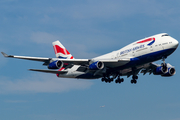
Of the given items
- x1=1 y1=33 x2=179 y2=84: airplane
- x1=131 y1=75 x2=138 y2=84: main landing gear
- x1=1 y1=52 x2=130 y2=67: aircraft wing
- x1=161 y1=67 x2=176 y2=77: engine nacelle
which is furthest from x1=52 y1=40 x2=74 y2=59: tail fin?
x1=161 y1=67 x2=176 y2=77: engine nacelle

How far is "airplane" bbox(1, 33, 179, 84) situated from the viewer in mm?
46594

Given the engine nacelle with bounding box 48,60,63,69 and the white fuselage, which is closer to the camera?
the white fuselage

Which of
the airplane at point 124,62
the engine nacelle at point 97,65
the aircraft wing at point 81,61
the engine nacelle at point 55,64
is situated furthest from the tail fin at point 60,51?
the engine nacelle at point 97,65

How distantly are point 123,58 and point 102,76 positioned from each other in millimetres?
7356

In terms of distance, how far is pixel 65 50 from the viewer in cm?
6353

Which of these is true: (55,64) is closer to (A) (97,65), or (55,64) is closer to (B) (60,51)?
(A) (97,65)

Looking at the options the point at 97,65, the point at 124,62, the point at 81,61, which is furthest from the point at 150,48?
the point at 81,61

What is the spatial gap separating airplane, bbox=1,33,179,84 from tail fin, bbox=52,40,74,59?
5251mm

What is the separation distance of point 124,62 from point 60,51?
19.7 metres

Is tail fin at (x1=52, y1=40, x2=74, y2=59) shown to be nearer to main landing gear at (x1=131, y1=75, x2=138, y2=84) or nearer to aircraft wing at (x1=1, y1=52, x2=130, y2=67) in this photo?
aircraft wing at (x1=1, y1=52, x2=130, y2=67)

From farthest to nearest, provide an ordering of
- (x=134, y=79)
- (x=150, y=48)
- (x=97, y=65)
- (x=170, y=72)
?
(x=134, y=79) < (x=170, y=72) < (x=97, y=65) < (x=150, y=48)

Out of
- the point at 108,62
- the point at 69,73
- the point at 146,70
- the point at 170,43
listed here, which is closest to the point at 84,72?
the point at 69,73

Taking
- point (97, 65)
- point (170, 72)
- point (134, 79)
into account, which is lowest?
point (97, 65)

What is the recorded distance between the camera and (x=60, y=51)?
63906 mm
